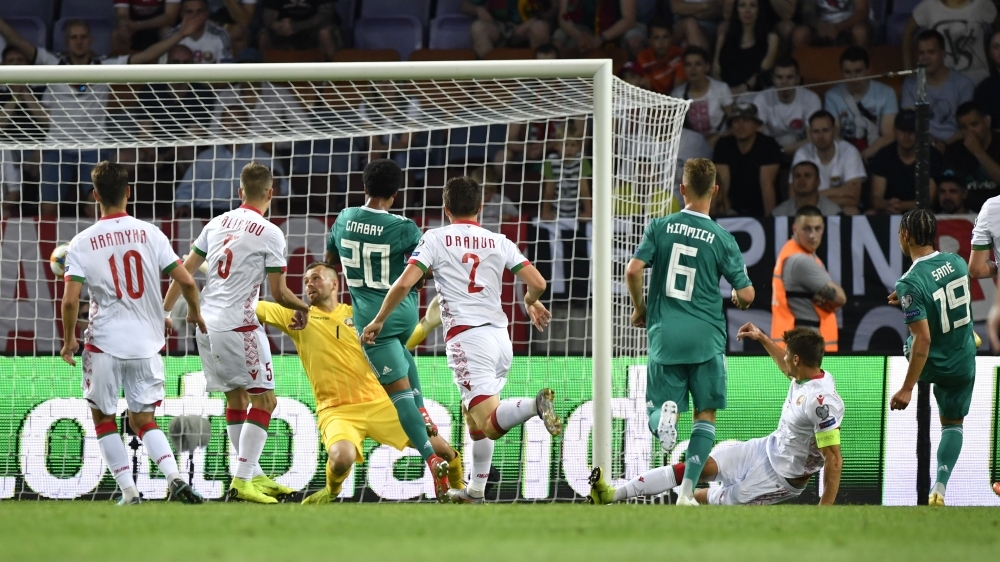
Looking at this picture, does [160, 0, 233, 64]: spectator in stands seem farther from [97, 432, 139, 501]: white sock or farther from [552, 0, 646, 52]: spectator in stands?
[97, 432, 139, 501]: white sock

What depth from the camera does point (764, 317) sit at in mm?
10586

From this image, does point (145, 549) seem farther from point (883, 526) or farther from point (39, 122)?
point (39, 122)

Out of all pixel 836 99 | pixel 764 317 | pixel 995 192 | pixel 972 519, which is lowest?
pixel 972 519

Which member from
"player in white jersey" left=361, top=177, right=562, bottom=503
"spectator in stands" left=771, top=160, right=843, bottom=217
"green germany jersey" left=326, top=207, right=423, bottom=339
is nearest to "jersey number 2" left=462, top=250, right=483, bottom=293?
"player in white jersey" left=361, top=177, right=562, bottom=503

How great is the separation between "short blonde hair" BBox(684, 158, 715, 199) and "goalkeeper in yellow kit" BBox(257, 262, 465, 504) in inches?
78.4

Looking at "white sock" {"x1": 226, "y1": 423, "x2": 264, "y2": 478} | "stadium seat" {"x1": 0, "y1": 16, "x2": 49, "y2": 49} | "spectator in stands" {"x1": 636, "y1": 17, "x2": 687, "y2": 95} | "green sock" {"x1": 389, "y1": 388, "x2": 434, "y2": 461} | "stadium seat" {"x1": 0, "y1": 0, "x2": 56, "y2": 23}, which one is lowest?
"white sock" {"x1": 226, "y1": 423, "x2": 264, "y2": 478}

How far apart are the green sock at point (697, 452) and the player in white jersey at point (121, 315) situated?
266 centimetres

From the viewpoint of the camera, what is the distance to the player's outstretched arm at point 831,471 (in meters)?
7.50

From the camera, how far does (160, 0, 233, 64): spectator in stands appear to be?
46.0 ft

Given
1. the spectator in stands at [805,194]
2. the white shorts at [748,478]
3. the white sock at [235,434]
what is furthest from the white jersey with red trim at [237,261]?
the spectator in stands at [805,194]

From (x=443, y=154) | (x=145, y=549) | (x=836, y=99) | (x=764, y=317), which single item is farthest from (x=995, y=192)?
(x=145, y=549)

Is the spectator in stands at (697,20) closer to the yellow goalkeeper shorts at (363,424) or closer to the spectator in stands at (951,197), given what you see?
the spectator in stands at (951,197)

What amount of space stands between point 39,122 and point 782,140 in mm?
6814

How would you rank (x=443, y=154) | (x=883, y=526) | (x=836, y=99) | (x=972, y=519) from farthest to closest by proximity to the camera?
(x=836, y=99)
(x=443, y=154)
(x=972, y=519)
(x=883, y=526)
